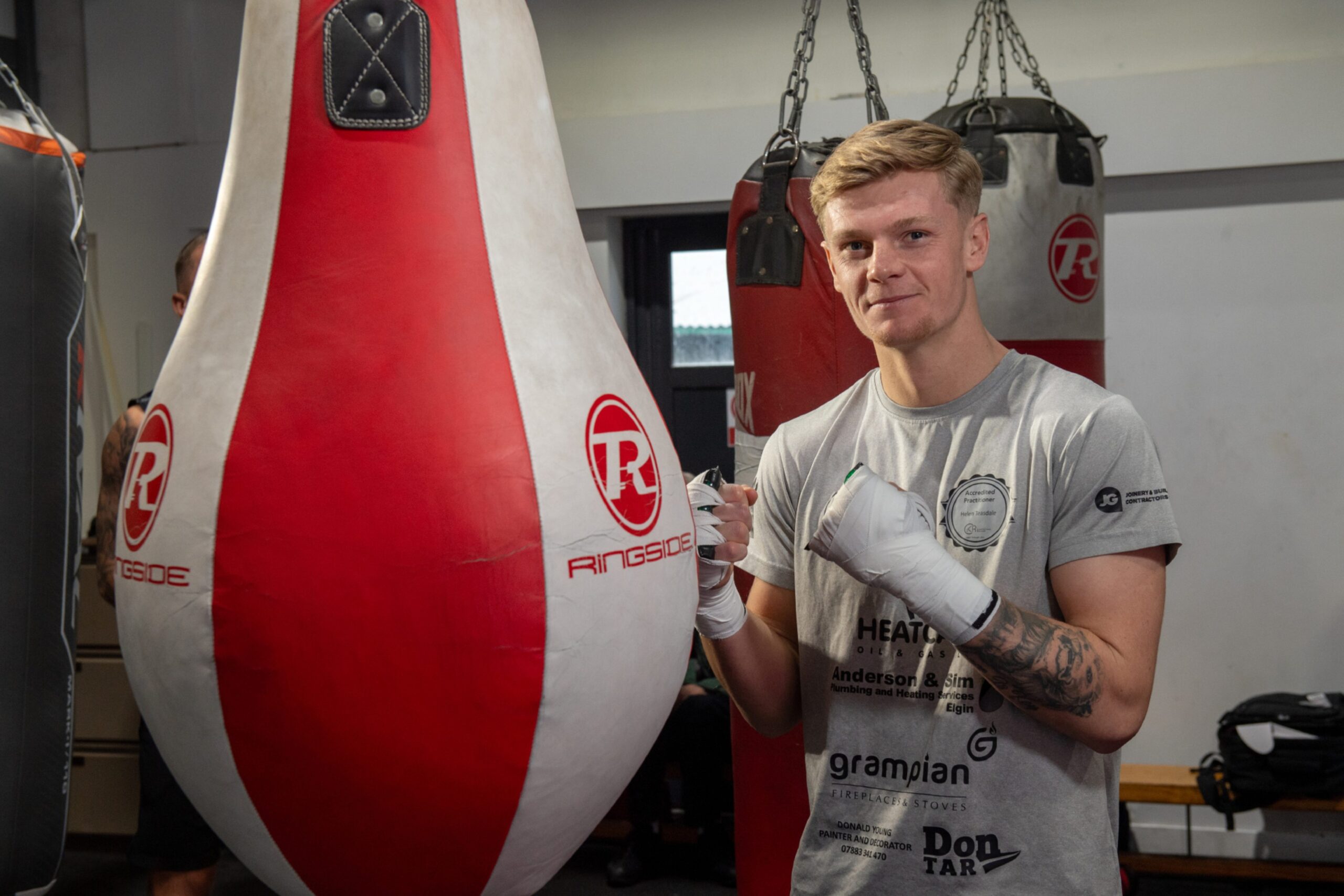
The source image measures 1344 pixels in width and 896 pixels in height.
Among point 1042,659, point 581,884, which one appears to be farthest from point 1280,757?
point 1042,659

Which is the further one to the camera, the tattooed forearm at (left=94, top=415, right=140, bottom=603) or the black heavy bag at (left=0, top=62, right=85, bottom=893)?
the tattooed forearm at (left=94, top=415, right=140, bottom=603)

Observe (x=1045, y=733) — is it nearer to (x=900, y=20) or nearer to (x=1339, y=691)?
(x=1339, y=691)

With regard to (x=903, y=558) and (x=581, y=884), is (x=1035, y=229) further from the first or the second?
(x=581, y=884)

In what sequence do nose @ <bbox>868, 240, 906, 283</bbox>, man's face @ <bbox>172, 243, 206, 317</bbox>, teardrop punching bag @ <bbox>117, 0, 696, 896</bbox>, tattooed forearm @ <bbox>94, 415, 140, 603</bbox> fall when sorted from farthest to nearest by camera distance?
tattooed forearm @ <bbox>94, 415, 140, 603</bbox>
man's face @ <bbox>172, 243, 206, 317</bbox>
nose @ <bbox>868, 240, 906, 283</bbox>
teardrop punching bag @ <bbox>117, 0, 696, 896</bbox>

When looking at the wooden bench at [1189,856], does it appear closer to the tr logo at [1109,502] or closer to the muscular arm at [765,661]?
the muscular arm at [765,661]

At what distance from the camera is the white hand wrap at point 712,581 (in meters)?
1.14

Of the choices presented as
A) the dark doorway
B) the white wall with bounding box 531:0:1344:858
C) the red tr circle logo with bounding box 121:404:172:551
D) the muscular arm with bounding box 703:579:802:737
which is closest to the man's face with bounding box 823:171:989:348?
the muscular arm with bounding box 703:579:802:737

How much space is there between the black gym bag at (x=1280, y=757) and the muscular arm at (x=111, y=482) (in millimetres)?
2940

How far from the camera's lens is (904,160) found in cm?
119

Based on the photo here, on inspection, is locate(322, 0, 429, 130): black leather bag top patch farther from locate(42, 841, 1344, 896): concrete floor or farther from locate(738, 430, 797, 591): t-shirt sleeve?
locate(42, 841, 1344, 896): concrete floor

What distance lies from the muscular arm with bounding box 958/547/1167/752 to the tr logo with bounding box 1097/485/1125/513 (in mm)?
48

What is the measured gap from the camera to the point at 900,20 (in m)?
3.51

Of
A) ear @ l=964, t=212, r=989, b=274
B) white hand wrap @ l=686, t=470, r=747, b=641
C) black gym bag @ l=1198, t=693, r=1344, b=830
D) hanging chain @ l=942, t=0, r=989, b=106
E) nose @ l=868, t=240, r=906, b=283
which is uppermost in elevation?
hanging chain @ l=942, t=0, r=989, b=106

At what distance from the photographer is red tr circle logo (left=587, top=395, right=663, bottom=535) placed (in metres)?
0.81
